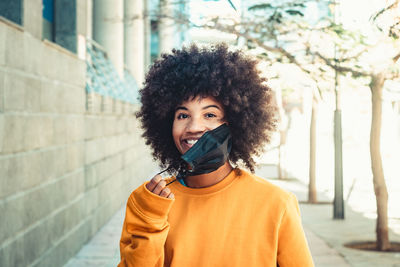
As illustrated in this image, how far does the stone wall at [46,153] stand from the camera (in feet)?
14.8

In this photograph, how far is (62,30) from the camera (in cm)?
754

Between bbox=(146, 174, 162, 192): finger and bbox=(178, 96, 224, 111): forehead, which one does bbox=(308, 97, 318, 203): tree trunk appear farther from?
bbox=(146, 174, 162, 192): finger

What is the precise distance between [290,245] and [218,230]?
0.30 meters

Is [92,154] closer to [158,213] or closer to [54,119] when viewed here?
[54,119]

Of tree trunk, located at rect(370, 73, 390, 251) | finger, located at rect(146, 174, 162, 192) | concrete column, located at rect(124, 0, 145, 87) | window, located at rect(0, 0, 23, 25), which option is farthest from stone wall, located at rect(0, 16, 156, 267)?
concrete column, located at rect(124, 0, 145, 87)

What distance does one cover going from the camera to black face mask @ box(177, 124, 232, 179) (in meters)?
2.39

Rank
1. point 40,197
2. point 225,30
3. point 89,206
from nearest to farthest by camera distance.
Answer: point 40,197 → point 225,30 → point 89,206

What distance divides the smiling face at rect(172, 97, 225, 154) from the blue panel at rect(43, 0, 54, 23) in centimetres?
543

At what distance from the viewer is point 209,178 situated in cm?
258

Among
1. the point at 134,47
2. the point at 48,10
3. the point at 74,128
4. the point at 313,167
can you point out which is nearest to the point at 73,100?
the point at 74,128

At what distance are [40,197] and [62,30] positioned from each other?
2.90 m

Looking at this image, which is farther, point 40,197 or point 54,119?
point 54,119

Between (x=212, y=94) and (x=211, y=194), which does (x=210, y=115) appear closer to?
(x=212, y=94)

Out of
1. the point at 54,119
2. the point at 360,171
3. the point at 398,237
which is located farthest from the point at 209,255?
the point at 360,171
